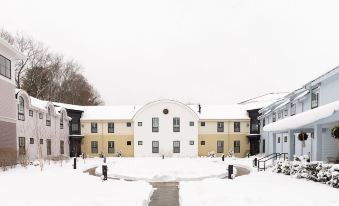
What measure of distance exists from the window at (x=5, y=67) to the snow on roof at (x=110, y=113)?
19.8 m

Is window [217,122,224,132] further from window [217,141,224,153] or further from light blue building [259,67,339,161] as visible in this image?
light blue building [259,67,339,161]

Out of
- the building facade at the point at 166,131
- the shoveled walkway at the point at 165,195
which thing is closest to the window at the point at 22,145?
the building facade at the point at 166,131

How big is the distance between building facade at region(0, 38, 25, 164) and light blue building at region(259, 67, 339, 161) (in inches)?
727

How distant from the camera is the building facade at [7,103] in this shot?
20859 mm

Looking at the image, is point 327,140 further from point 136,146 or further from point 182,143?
point 136,146

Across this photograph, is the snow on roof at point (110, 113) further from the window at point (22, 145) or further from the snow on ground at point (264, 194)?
the snow on ground at point (264, 194)

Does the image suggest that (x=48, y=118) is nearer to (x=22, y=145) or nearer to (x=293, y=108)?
(x=22, y=145)

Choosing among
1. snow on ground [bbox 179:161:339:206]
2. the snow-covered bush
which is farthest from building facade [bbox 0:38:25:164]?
the snow-covered bush

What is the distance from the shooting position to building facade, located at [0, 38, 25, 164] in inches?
821

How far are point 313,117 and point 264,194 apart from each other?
5099 mm

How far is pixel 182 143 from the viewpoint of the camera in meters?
41.1

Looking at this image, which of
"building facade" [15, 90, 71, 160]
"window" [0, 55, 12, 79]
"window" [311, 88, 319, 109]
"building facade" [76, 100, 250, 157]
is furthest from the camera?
"building facade" [76, 100, 250, 157]

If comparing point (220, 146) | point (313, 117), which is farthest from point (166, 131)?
point (313, 117)

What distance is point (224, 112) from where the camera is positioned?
42750 millimetres
